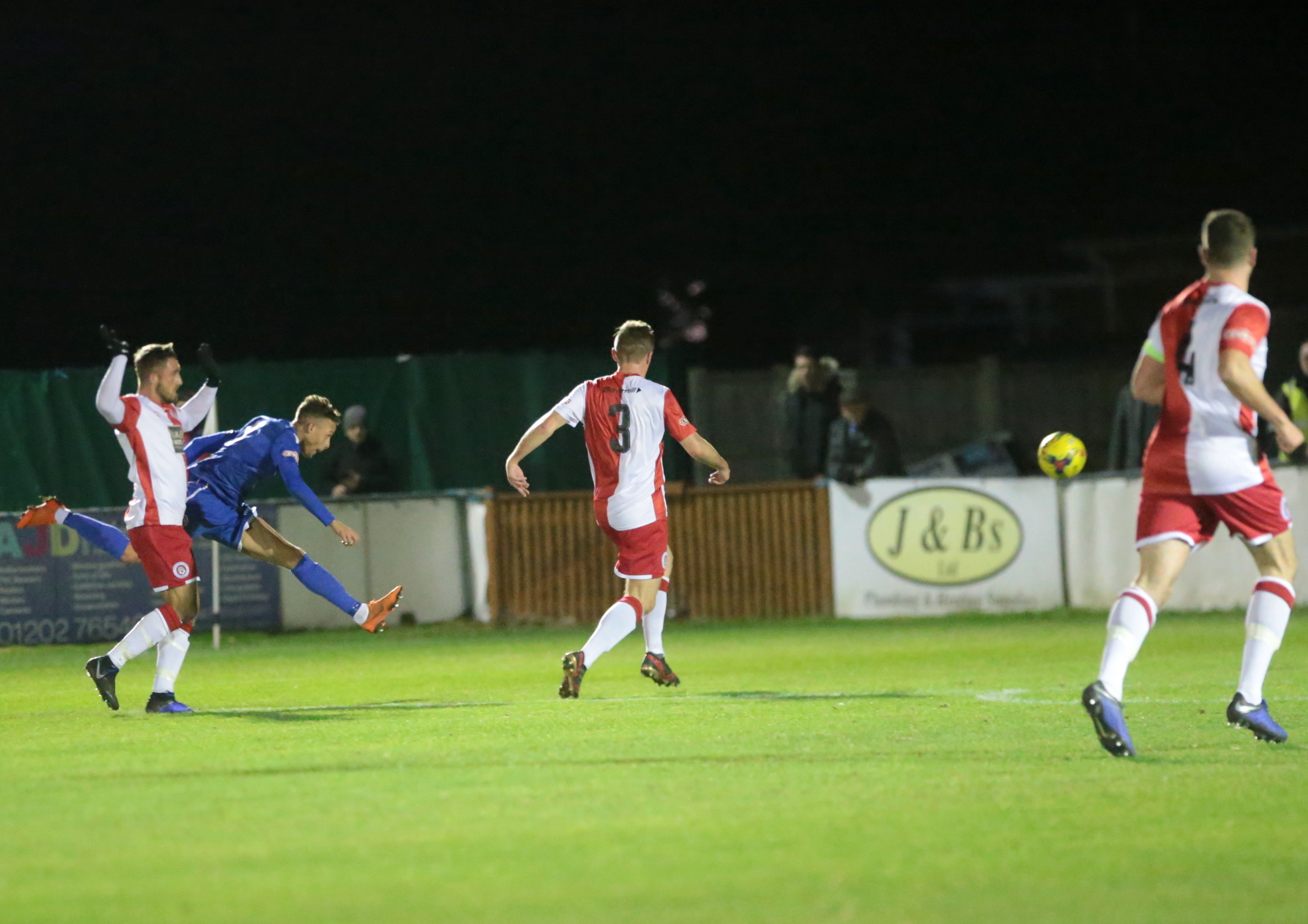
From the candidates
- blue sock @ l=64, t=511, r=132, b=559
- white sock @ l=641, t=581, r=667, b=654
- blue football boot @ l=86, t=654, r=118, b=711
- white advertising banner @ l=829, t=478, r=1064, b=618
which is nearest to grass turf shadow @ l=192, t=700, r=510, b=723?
blue football boot @ l=86, t=654, r=118, b=711

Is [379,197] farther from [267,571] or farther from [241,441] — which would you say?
[241,441]

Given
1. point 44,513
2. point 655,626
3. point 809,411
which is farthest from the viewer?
point 809,411

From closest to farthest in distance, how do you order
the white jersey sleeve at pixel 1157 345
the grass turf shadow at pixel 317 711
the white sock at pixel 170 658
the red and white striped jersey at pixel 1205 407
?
the red and white striped jersey at pixel 1205 407, the white jersey sleeve at pixel 1157 345, the grass turf shadow at pixel 317 711, the white sock at pixel 170 658

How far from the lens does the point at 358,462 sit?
18203mm

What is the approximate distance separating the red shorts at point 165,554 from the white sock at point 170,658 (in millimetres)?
267

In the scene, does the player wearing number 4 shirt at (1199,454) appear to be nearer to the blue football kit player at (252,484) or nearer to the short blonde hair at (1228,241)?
the short blonde hair at (1228,241)

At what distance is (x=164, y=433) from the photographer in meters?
9.93

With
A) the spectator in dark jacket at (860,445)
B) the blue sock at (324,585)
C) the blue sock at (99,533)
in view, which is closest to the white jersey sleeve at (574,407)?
the blue sock at (324,585)

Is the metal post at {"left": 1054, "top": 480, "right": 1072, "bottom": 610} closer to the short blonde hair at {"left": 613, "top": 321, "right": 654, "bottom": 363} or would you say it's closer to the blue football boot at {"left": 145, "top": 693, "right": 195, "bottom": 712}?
the short blonde hair at {"left": 613, "top": 321, "right": 654, "bottom": 363}

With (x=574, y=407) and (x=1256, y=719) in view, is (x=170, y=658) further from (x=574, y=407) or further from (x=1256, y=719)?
(x=1256, y=719)

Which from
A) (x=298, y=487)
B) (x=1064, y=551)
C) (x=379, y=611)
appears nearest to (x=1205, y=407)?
(x=379, y=611)

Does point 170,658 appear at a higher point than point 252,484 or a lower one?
lower

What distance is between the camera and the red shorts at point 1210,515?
738cm

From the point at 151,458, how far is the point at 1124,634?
17.4ft
